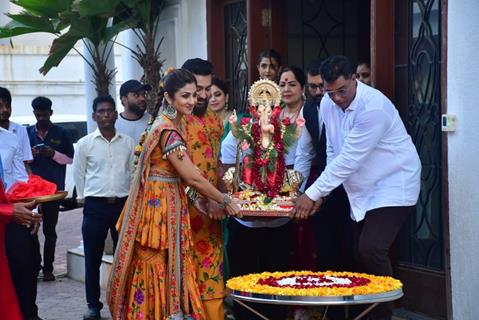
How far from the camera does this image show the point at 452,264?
726 cm

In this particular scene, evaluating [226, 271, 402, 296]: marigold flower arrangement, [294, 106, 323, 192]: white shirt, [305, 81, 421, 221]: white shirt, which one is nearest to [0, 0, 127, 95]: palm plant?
[294, 106, 323, 192]: white shirt

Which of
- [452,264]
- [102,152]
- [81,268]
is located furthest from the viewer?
[81,268]

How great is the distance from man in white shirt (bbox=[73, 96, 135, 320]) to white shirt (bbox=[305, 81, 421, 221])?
2.48 m

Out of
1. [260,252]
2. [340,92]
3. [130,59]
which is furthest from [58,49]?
[340,92]

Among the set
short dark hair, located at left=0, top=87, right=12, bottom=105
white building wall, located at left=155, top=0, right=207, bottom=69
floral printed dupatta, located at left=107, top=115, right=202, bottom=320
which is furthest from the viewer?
white building wall, located at left=155, top=0, right=207, bottom=69

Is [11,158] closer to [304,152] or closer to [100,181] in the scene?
[100,181]

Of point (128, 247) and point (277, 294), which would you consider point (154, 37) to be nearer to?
point (128, 247)

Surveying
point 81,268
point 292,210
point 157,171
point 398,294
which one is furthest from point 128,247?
point 81,268

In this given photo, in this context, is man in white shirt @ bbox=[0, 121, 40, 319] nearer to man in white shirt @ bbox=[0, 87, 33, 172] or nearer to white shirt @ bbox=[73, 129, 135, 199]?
man in white shirt @ bbox=[0, 87, 33, 172]

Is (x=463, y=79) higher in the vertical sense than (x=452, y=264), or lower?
higher

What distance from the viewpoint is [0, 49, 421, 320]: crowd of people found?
677 cm

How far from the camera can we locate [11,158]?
841 centimetres

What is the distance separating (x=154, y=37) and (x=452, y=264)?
4.88 m

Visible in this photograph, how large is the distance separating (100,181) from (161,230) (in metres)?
1.86
